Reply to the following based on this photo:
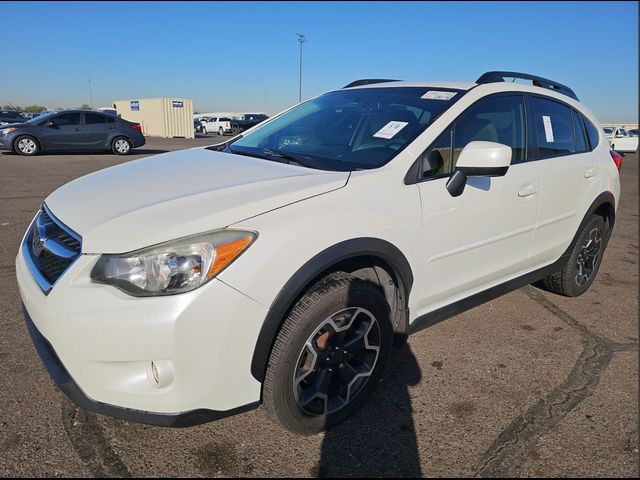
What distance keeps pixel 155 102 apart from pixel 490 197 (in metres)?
37.5

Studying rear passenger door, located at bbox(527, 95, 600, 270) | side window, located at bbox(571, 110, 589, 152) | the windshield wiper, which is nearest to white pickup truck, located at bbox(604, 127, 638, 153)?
side window, located at bbox(571, 110, 589, 152)

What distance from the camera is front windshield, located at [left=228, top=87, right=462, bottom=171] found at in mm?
2652

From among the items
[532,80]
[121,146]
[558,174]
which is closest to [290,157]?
[558,174]

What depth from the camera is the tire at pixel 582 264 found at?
3.93 m

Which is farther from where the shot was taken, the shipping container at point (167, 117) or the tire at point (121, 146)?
the shipping container at point (167, 117)

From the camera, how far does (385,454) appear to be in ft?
7.26

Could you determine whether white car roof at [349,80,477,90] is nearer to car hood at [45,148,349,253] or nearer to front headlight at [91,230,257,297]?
car hood at [45,148,349,253]

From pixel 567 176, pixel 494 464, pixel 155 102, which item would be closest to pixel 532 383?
pixel 494 464

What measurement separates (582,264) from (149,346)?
3.78m

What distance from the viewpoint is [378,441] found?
2.30 metres

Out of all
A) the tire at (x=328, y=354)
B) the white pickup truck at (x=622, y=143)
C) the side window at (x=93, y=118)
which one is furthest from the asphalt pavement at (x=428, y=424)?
the white pickup truck at (x=622, y=143)

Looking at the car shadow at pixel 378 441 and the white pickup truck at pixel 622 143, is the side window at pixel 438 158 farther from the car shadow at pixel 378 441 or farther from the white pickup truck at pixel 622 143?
the white pickup truck at pixel 622 143

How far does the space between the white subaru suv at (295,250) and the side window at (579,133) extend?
1.27 ft

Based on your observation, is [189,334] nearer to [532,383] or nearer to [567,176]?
[532,383]
